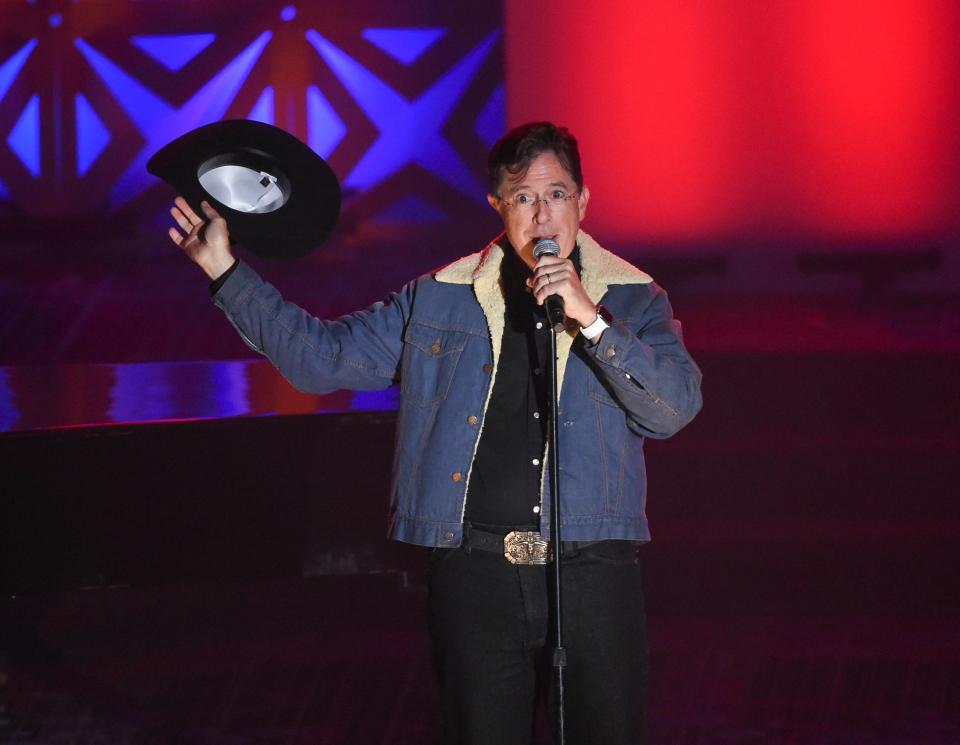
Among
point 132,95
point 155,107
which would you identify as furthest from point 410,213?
point 132,95

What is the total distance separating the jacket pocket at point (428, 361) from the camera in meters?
1.93

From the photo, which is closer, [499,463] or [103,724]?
[499,463]

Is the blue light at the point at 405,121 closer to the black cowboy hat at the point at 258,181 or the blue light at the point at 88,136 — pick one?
the blue light at the point at 88,136

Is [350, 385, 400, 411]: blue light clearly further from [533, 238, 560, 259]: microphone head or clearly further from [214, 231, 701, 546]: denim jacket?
[533, 238, 560, 259]: microphone head

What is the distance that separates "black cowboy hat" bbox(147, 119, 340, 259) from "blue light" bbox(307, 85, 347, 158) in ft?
14.2

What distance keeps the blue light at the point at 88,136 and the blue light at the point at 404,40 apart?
1547 mm

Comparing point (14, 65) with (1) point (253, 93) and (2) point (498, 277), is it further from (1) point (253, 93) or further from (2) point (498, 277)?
(2) point (498, 277)

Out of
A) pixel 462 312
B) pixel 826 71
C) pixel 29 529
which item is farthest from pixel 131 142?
pixel 462 312

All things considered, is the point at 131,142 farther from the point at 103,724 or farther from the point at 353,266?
the point at 103,724

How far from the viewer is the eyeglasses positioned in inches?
73.6

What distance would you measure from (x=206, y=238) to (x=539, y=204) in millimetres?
563

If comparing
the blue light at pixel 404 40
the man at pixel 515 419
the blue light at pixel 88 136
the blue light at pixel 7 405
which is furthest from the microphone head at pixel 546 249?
the blue light at pixel 88 136

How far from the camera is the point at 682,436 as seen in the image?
4.73 m

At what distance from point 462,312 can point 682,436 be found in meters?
2.93
